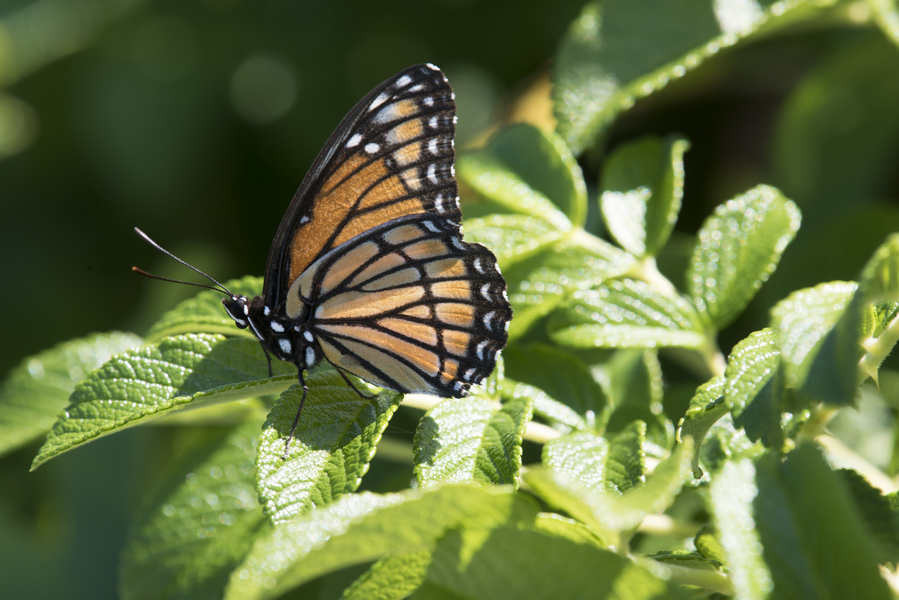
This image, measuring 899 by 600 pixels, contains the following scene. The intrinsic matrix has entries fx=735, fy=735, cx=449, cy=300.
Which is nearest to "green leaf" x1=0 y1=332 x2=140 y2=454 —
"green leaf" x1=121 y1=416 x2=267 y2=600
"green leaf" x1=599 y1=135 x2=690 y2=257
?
"green leaf" x1=121 y1=416 x2=267 y2=600

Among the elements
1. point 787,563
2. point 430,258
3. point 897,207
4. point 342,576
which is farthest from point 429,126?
point 897,207

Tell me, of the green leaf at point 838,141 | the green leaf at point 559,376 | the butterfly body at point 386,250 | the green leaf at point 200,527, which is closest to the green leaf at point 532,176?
the butterfly body at point 386,250

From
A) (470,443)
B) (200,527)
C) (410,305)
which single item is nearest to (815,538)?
(470,443)

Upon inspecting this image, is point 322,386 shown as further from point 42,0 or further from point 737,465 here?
point 42,0

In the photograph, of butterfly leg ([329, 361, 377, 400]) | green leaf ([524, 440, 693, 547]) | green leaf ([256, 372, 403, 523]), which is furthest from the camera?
butterfly leg ([329, 361, 377, 400])

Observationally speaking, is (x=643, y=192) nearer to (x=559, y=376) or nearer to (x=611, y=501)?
(x=559, y=376)

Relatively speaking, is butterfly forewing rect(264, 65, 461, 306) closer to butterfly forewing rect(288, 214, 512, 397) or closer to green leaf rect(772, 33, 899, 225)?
butterfly forewing rect(288, 214, 512, 397)
